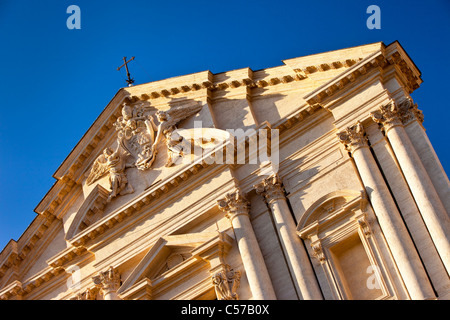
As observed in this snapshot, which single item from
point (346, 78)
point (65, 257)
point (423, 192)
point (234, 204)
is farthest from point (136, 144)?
point (423, 192)

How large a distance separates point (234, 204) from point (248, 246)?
143 cm

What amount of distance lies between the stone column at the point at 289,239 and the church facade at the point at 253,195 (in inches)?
1.4

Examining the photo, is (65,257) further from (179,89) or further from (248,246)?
(248,246)

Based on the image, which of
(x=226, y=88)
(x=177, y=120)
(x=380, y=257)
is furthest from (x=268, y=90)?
(x=380, y=257)

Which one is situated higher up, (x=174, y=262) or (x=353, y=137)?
(x=353, y=137)

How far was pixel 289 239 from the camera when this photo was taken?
21.1 metres

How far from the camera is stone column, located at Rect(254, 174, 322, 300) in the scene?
20.1 meters

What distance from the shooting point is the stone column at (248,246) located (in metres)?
20.7

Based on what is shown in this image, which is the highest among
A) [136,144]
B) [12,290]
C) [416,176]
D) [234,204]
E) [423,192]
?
[136,144]

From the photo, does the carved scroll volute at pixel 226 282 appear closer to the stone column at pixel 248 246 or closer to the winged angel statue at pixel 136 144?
the stone column at pixel 248 246

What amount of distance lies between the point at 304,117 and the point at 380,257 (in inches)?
208

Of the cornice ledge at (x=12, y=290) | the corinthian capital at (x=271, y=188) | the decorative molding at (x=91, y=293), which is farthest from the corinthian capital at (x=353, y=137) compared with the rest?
the cornice ledge at (x=12, y=290)
